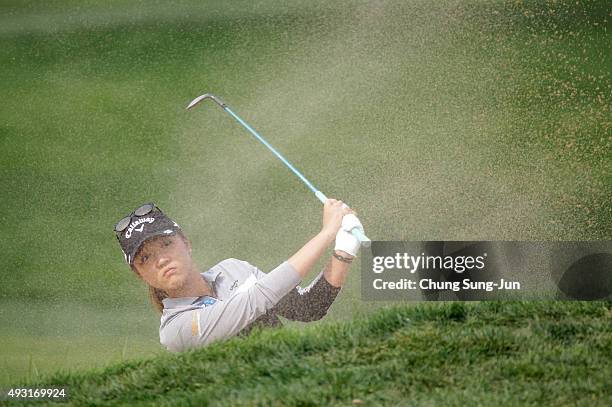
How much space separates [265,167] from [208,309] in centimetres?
67

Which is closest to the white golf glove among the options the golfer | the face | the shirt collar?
the golfer

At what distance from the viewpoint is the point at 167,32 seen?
5.27 metres

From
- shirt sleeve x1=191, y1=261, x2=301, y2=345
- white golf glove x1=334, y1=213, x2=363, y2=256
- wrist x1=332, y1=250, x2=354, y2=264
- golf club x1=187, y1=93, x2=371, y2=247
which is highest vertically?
golf club x1=187, y1=93, x2=371, y2=247

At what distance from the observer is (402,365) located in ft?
14.7

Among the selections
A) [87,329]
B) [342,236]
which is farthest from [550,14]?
[87,329]

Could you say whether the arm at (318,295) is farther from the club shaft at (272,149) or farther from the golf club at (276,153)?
the club shaft at (272,149)

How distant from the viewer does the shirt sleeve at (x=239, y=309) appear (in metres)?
4.89

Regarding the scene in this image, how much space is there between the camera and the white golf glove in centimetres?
497

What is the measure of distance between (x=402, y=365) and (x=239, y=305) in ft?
2.63

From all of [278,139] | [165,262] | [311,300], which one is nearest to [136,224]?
[165,262]

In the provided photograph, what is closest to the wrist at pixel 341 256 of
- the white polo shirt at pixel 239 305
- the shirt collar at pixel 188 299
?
the white polo shirt at pixel 239 305

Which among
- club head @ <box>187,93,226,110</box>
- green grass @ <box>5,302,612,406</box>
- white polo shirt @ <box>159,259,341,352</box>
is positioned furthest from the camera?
club head @ <box>187,93,226,110</box>

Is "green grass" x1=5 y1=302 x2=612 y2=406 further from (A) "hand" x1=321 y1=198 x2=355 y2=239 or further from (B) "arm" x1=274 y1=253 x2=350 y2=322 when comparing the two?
(A) "hand" x1=321 y1=198 x2=355 y2=239

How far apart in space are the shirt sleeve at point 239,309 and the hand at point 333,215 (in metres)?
0.27
